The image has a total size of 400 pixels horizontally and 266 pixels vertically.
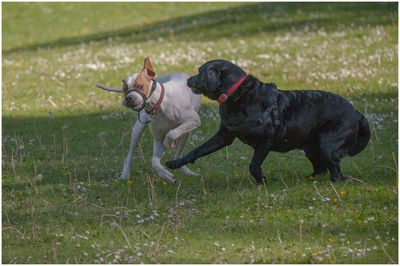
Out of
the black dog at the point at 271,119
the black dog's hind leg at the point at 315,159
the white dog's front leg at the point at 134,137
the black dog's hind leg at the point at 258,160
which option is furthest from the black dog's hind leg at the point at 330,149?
the white dog's front leg at the point at 134,137

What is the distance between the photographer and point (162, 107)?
7.96 metres

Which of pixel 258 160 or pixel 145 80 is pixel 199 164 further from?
pixel 145 80

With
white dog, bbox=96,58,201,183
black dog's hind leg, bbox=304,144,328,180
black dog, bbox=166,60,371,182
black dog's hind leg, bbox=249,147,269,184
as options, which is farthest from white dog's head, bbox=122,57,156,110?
black dog's hind leg, bbox=304,144,328,180

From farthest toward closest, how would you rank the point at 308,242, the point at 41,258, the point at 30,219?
the point at 30,219
the point at 308,242
the point at 41,258

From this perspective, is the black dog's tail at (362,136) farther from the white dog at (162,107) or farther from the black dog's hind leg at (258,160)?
the white dog at (162,107)

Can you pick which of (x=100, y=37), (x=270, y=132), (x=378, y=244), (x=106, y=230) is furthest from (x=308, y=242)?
(x=100, y=37)

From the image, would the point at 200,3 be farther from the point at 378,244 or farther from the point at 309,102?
the point at 378,244

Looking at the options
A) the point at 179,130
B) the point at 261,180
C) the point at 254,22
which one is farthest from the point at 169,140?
the point at 254,22

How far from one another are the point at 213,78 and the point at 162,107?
104cm

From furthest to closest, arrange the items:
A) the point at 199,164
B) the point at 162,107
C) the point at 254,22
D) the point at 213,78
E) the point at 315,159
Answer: the point at 254,22, the point at 199,164, the point at 315,159, the point at 162,107, the point at 213,78

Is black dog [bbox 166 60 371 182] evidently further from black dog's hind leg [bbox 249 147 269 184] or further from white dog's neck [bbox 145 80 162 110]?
white dog's neck [bbox 145 80 162 110]

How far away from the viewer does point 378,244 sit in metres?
6.29

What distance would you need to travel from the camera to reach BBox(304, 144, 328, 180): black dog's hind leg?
8114 mm

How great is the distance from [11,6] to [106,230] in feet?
84.7
